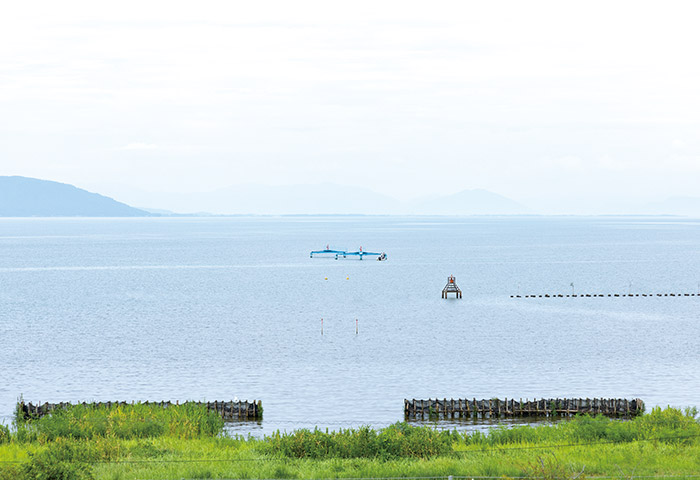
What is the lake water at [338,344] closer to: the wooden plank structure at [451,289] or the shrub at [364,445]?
the wooden plank structure at [451,289]

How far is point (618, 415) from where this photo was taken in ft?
169

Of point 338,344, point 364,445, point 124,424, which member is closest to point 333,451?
point 364,445

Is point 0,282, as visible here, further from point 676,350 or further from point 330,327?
point 676,350

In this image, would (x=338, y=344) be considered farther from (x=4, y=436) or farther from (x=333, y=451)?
(x=333, y=451)

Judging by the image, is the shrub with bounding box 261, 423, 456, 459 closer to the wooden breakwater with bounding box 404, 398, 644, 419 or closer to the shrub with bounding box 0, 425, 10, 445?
the shrub with bounding box 0, 425, 10, 445

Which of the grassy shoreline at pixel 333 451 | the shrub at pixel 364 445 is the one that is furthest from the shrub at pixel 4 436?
the shrub at pixel 364 445

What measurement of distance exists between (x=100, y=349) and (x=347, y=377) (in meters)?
28.7

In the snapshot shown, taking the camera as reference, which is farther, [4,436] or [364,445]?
[4,436]

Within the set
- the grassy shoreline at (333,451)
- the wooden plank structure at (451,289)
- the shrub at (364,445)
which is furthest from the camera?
the wooden plank structure at (451,289)

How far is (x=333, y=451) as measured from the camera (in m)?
36.6

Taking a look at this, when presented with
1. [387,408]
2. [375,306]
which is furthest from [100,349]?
[375,306]

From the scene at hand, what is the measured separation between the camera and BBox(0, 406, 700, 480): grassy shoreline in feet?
107

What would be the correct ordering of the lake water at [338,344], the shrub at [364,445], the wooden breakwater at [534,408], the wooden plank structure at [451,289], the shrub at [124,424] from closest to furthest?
the shrub at [364,445], the shrub at [124,424], the wooden breakwater at [534,408], the lake water at [338,344], the wooden plank structure at [451,289]

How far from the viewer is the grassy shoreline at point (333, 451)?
32.6 meters
